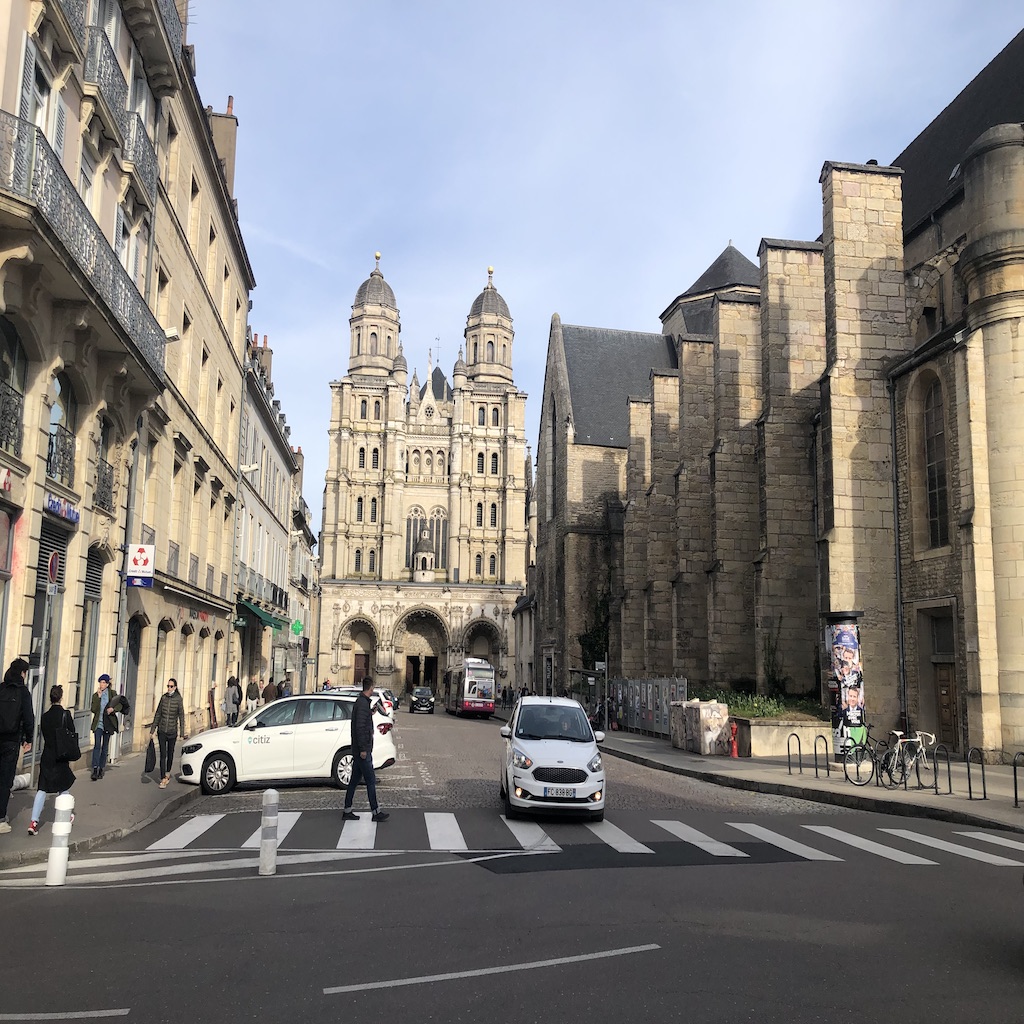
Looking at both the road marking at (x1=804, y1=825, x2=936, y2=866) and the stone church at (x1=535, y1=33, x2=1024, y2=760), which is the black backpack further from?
the stone church at (x1=535, y1=33, x2=1024, y2=760)

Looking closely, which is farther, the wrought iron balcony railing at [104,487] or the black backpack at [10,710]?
the wrought iron balcony railing at [104,487]

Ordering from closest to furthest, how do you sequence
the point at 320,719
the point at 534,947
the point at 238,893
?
the point at 534,947
the point at 238,893
the point at 320,719

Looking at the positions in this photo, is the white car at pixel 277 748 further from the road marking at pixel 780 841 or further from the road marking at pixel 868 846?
the road marking at pixel 868 846

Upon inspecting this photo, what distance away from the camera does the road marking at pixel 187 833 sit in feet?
33.3

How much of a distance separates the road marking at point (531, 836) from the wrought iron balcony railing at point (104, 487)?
8.56 metres

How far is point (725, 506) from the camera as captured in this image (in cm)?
3047

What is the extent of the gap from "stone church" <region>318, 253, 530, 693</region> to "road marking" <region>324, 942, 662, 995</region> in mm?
77349

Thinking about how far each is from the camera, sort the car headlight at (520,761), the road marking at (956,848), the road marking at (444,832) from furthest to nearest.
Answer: the car headlight at (520,761), the road marking at (444,832), the road marking at (956,848)

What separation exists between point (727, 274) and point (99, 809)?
173 ft

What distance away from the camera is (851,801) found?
14.7m

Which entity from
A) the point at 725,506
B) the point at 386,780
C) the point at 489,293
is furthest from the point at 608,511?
the point at 489,293

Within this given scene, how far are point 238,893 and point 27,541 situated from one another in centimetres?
729

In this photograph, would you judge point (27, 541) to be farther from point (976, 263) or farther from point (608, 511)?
point (608, 511)

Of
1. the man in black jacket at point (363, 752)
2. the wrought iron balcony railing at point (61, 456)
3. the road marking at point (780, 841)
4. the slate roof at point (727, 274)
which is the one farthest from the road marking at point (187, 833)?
the slate roof at point (727, 274)
